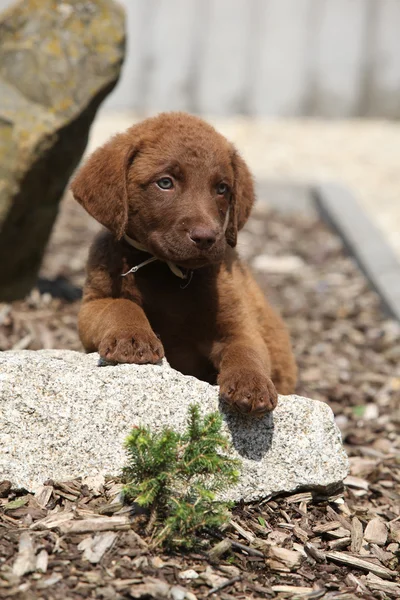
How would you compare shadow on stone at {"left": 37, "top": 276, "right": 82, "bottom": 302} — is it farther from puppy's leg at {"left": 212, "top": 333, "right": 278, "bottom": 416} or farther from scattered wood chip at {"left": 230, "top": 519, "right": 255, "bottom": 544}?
scattered wood chip at {"left": 230, "top": 519, "right": 255, "bottom": 544}

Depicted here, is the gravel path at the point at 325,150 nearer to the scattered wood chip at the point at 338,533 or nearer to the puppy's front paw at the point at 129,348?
the scattered wood chip at the point at 338,533

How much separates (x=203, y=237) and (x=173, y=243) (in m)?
0.18

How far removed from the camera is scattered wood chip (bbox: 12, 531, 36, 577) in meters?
3.20

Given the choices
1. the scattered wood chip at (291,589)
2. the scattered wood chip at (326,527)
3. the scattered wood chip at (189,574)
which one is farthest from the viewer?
the scattered wood chip at (326,527)

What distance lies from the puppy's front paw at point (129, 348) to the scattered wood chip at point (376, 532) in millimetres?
1339

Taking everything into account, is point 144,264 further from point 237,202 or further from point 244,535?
point 244,535

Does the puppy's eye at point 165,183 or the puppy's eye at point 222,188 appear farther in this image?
the puppy's eye at point 222,188

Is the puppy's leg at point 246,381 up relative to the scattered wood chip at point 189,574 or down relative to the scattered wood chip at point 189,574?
up

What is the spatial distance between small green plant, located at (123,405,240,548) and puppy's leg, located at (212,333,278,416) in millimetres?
178

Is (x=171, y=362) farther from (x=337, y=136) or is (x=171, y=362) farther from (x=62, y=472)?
(x=337, y=136)

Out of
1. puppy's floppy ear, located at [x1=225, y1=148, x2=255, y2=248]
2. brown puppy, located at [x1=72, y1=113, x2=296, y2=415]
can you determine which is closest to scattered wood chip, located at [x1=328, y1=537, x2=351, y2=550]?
brown puppy, located at [x1=72, y1=113, x2=296, y2=415]

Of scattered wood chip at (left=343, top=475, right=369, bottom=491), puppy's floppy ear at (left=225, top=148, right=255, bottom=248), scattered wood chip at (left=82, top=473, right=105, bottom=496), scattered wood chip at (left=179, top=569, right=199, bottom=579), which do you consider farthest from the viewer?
scattered wood chip at (left=343, top=475, right=369, bottom=491)

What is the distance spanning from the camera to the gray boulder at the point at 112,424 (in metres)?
3.84

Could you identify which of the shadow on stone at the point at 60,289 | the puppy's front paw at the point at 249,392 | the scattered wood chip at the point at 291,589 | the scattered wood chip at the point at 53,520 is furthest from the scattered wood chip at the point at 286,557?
the shadow on stone at the point at 60,289
